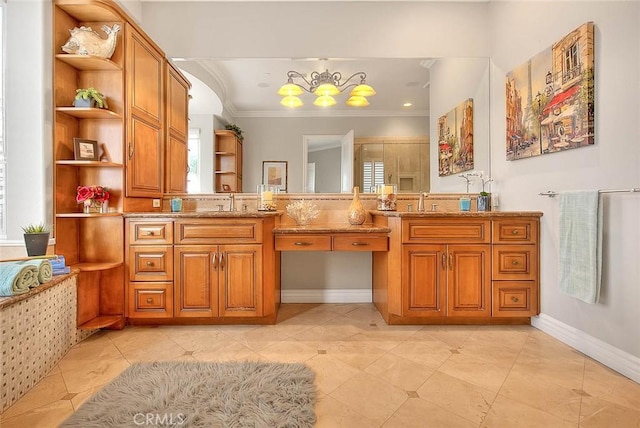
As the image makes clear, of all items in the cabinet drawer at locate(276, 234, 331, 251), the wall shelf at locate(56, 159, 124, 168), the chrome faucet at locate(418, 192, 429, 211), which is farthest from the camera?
the chrome faucet at locate(418, 192, 429, 211)

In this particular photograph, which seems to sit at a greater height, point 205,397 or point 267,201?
point 267,201

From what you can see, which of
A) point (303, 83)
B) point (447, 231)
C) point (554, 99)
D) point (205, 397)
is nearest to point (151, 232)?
point (205, 397)

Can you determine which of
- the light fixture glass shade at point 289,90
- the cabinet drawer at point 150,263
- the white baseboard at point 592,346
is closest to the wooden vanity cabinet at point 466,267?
the white baseboard at point 592,346

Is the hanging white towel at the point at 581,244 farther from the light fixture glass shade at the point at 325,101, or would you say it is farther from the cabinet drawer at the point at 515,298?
the light fixture glass shade at the point at 325,101

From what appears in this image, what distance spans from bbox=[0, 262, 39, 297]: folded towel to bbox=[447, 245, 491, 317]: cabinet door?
8.57ft

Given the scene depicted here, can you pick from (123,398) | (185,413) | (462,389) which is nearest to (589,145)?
(462,389)

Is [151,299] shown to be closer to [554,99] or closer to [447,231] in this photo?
[447,231]

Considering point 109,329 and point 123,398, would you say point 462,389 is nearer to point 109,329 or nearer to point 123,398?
point 123,398

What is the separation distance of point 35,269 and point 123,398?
890 millimetres

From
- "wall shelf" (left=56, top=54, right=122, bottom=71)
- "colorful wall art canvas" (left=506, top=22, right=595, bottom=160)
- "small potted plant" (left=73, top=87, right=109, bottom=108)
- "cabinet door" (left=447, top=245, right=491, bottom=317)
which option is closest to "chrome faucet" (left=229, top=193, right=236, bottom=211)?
"small potted plant" (left=73, top=87, right=109, bottom=108)

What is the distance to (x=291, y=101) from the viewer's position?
2.98m

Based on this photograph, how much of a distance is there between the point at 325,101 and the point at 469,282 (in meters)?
2.02

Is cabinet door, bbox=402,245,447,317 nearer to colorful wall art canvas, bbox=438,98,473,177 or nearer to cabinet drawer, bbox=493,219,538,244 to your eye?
cabinet drawer, bbox=493,219,538,244

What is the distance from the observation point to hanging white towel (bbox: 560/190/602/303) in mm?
1831
